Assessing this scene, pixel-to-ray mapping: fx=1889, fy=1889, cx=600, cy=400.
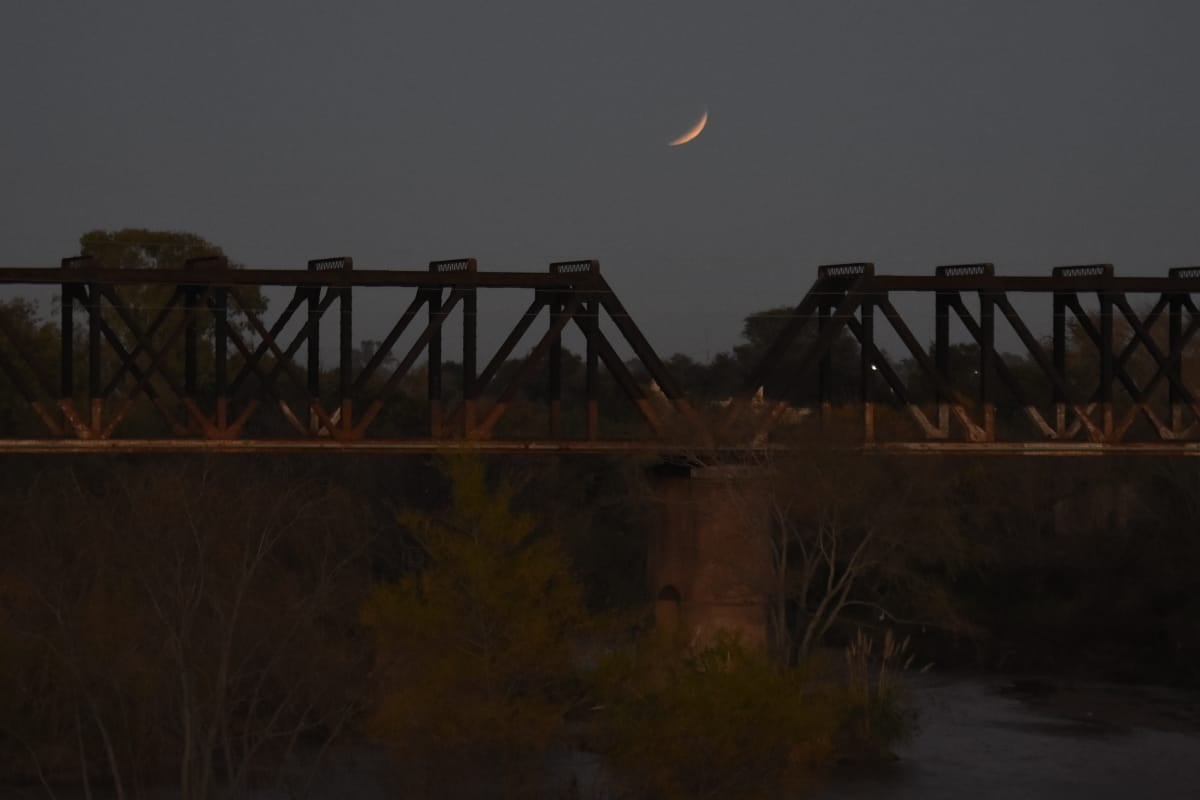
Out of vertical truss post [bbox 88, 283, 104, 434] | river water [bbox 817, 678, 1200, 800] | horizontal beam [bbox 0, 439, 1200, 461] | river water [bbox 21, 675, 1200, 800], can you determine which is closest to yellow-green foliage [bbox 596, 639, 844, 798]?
river water [bbox 21, 675, 1200, 800]

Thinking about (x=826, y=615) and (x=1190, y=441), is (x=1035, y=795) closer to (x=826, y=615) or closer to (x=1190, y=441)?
(x=1190, y=441)

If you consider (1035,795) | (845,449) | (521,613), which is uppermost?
(845,449)

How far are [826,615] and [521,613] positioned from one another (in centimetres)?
2259

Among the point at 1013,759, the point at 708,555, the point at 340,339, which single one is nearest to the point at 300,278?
the point at 340,339

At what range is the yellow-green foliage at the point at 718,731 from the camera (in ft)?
103

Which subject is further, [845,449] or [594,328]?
[845,449]

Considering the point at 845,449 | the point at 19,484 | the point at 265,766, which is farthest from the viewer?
the point at 19,484

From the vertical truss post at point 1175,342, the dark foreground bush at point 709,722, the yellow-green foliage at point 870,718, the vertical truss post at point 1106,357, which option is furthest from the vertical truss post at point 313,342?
the vertical truss post at point 1175,342

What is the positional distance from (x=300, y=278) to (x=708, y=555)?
9910 millimetres

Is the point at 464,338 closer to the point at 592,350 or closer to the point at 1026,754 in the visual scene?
the point at 592,350

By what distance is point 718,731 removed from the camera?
31891 millimetres

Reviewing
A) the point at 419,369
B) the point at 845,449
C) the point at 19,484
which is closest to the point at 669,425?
the point at 845,449

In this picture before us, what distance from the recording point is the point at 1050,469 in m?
69.6

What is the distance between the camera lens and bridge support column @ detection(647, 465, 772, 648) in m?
37.3
